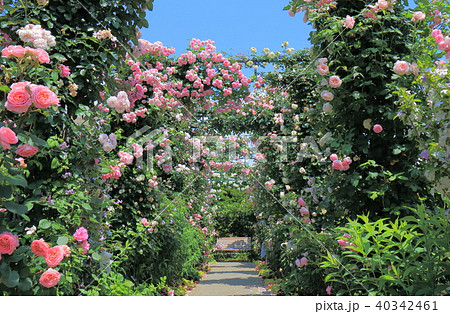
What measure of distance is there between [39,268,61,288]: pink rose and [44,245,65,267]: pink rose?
0.04 meters

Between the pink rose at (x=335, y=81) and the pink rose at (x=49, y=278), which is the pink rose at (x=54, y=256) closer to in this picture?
the pink rose at (x=49, y=278)

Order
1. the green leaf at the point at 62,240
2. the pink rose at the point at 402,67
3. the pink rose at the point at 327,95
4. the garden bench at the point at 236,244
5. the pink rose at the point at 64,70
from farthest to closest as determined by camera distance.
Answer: the garden bench at the point at 236,244
the pink rose at the point at 327,95
the pink rose at the point at 402,67
the pink rose at the point at 64,70
the green leaf at the point at 62,240

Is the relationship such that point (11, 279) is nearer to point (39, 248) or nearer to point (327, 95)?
point (39, 248)

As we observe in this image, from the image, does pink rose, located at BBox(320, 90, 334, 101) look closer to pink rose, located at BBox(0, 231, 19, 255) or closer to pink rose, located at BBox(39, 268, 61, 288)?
pink rose, located at BBox(39, 268, 61, 288)

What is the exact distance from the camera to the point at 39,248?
198cm

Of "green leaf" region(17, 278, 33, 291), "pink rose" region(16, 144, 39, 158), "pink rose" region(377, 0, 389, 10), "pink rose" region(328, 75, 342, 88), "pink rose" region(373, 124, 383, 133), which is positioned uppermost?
"pink rose" region(377, 0, 389, 10)

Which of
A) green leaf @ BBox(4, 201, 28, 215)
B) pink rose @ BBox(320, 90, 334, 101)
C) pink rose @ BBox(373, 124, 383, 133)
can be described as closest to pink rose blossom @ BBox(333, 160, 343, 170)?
pink rose @ BBox(373, 124, 383, 133)

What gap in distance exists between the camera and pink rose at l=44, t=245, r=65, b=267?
1980 millimetres

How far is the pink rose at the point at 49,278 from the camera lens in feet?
6.42

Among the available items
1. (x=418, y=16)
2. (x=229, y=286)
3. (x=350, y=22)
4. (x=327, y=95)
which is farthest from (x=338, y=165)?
(x=229, y=286)

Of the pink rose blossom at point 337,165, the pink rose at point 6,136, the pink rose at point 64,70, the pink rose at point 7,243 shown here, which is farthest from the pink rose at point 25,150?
the pink rose blossom at point 337,165

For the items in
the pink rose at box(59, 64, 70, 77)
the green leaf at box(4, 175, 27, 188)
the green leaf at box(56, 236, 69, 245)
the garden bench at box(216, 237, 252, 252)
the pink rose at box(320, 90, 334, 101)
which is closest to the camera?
the green leaf at box(4, 175, 27, 188)

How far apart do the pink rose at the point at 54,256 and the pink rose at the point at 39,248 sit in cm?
2

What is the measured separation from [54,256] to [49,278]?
0.11m
